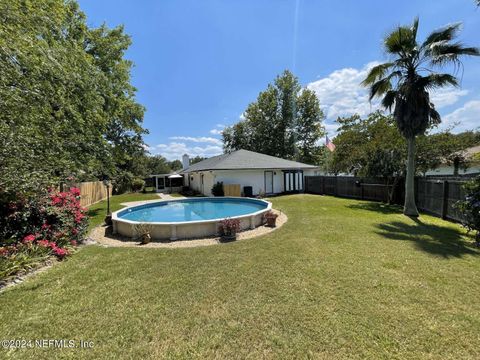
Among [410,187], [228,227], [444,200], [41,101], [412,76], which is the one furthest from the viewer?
[410,187]

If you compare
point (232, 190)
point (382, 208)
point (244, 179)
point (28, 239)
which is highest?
point (244, 179)

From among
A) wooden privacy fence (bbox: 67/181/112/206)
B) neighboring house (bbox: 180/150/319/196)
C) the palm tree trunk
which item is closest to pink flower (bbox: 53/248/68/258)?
wooden privacy fence (bbox: 67/181/112/206)

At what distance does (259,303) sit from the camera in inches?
144

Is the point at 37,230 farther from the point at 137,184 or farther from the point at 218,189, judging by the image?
the point at 137,184

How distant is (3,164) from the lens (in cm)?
462

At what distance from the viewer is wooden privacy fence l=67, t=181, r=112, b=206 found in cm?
1593

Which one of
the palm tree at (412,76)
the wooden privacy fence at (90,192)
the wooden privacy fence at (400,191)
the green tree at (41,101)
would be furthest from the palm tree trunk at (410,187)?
the wooden privacy fence at (90,192)

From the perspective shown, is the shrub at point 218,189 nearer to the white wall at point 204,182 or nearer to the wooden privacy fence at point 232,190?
the wooden privacy fence at point 232,190

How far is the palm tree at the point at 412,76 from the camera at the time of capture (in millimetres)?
9430

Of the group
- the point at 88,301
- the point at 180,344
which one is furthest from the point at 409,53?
the point at 88,301

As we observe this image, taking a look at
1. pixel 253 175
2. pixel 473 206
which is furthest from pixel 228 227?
pixel 253 175

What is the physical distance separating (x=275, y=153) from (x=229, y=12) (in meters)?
28.7

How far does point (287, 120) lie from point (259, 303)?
37.3 meters

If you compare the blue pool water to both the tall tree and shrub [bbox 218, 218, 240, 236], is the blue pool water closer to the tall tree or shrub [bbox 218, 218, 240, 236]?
shrub [bbox 218, 218, 240, 236]
